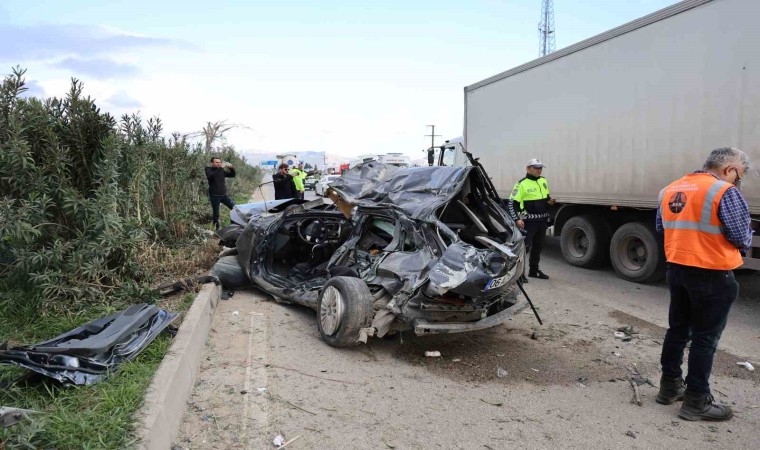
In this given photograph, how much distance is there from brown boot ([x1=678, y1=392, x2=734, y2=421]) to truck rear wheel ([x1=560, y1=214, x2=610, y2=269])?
5.06 m

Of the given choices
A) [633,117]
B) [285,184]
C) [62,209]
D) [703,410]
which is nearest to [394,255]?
[703,410]

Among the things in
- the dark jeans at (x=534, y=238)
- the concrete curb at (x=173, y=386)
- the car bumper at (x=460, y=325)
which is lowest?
the concrete curb at (x=173, y=386)

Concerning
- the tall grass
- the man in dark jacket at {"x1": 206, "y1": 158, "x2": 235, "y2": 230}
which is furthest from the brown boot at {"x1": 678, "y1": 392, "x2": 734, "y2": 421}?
the man in dark jacket at {"x1": 206, "y1": 158, "x2": 235, "y2": 230}

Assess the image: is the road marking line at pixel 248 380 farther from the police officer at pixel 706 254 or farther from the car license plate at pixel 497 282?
the police officer at pixel 706 254

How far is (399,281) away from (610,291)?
13.2 ft

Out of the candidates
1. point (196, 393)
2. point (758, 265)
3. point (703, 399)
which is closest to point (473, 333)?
point (703, 399)

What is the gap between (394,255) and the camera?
4621mm

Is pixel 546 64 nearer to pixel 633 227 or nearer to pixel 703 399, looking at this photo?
pixel 633 227

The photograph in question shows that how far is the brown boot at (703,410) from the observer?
338 centimetres

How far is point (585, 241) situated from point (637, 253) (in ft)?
3.46

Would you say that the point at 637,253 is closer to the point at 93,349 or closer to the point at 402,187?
the point at 402,187

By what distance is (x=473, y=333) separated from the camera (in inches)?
203

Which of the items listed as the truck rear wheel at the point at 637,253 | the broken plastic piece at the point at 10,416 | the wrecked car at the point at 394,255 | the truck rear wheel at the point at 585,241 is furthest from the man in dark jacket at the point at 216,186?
the broken plastic piece at the point at 10,416

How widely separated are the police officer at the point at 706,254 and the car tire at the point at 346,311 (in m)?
2.35
